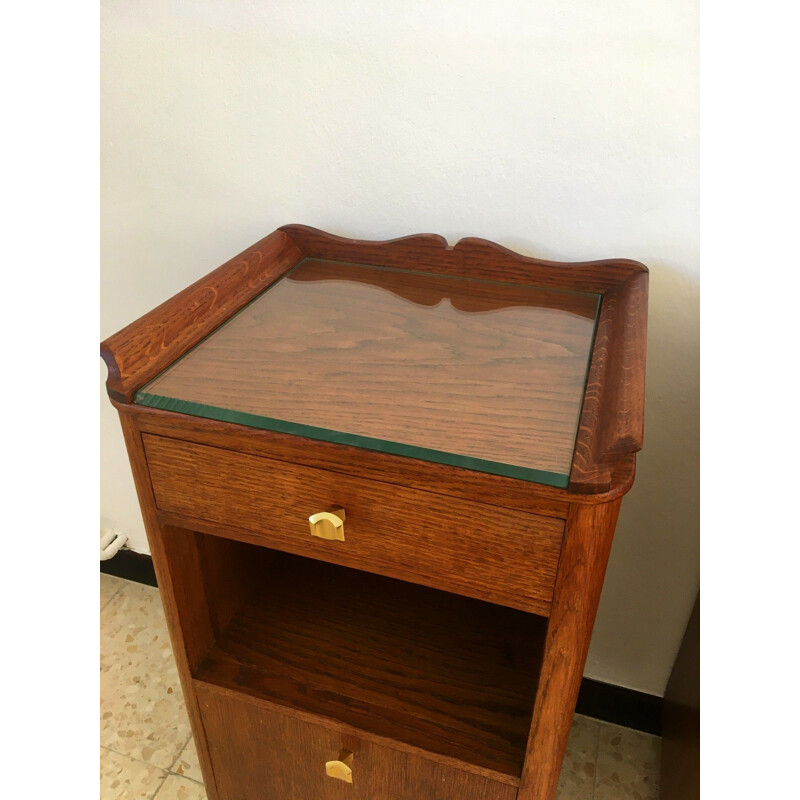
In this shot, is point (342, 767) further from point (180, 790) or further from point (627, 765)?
point (627, 765)

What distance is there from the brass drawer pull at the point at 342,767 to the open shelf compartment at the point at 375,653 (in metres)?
0.07

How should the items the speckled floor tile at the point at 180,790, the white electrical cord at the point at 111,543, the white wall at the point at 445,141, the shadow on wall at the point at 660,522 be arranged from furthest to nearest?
the white electrical cord at the point at 111,543 < the speckled floor tile at the point at 180,790 < the shadow on wall at the point at 660,522 < the white wall at the point at 445,141

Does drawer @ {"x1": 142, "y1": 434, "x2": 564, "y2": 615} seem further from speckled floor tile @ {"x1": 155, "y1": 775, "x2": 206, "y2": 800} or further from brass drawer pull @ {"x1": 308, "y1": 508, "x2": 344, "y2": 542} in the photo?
speckled floor tile @ {"x1": 155, "y1": 775, "x2": 206, "y2": 800}

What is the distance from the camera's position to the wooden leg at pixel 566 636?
62cm

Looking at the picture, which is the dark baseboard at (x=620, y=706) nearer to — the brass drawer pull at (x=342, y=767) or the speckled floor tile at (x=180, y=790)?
the brass drawer pull at (x=342, y=767)

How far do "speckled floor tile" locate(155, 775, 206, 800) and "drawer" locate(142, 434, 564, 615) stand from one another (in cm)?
68

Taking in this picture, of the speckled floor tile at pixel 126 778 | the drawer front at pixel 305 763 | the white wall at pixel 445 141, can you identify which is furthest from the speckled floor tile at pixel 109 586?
the white wall at pixel 445 141

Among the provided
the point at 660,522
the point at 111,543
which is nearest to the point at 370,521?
the point at 660,522

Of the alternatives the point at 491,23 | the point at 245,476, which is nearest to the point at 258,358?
the point at 245,476

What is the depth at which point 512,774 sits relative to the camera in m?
0.81

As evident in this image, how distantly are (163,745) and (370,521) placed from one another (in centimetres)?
86

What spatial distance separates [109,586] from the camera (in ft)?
5.25

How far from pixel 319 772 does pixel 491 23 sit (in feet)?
3.31
